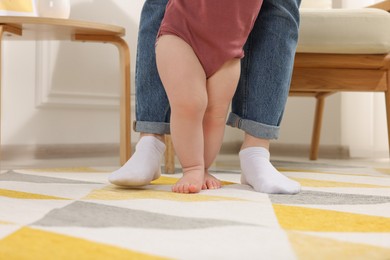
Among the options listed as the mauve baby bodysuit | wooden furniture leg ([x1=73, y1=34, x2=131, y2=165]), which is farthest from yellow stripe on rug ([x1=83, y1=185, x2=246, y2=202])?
wooden furniture leg ([x1=73, y1=34, x2=131, y2=165])

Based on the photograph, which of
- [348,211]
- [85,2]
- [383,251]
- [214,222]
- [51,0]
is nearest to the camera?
[383,251]

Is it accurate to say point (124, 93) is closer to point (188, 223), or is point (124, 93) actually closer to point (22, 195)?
point (22, 195)

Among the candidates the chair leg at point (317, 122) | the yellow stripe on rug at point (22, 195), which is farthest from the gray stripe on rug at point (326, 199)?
the chair leg at point (317, 122)

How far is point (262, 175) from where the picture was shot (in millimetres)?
929

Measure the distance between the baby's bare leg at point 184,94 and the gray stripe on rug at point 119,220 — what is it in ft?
0.77

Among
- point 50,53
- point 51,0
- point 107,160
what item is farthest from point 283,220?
point 50,53

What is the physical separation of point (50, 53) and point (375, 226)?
1.47 meters

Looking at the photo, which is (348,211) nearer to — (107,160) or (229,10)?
(229,10)

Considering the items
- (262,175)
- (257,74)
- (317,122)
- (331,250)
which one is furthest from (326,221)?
(317,122)

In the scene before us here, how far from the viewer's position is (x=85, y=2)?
1.94 m

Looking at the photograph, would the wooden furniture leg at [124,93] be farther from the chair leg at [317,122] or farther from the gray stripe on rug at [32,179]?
the chair leg at [317,122]

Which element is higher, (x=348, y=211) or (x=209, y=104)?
(x=209, y=104)

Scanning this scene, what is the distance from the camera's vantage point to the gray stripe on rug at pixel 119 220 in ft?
1.91

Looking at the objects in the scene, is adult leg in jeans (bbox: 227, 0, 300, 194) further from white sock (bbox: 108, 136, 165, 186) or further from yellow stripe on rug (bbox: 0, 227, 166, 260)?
yellow stripe on rug (bbox: 0, 227, 166, 260)
